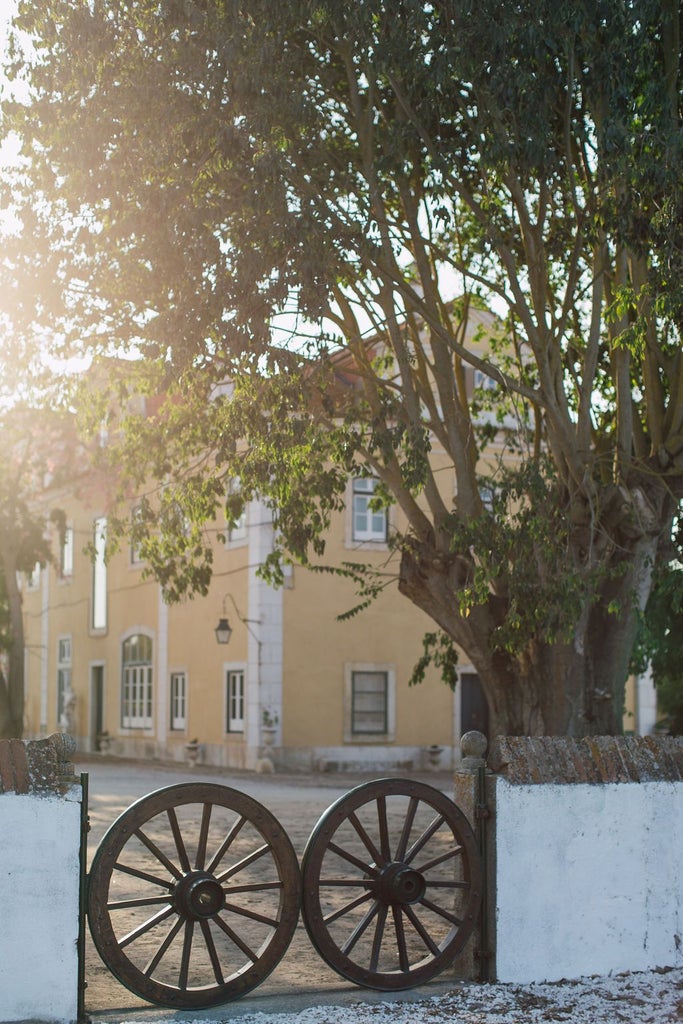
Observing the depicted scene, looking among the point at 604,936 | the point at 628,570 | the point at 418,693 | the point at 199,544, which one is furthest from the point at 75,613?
the point at 604,936

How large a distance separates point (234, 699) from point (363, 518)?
15.2ft

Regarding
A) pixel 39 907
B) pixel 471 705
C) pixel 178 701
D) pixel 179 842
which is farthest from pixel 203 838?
pixel 178 701

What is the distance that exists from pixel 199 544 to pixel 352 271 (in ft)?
9.83

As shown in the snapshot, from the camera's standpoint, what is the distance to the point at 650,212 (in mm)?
9469

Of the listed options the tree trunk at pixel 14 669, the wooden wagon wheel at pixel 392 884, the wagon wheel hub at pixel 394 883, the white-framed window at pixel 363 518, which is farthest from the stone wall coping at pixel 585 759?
the white-framed window at pixel 363 518

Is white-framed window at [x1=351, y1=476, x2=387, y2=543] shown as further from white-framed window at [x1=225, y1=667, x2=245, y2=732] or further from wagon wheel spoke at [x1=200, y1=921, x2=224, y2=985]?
wagon wheel spoke at [x1=200, y1=921, x2=224, y2=985]

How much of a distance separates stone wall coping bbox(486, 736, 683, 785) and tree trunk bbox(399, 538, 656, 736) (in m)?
3.79

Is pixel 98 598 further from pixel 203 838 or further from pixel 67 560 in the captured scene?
pixel 203 838

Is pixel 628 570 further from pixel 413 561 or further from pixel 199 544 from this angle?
pixel 199 544

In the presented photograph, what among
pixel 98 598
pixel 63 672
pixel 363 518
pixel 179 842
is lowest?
pixel 63 672

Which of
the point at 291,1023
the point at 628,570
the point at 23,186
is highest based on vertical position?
the point at 23,186

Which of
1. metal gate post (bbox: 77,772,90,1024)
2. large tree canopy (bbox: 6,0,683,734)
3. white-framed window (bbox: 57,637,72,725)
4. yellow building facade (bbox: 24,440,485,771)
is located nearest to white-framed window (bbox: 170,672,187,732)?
yellow building facade (bbox: 24,440,485,771)

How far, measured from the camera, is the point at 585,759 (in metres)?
6.71

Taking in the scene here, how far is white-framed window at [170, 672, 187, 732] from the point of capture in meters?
29.8
